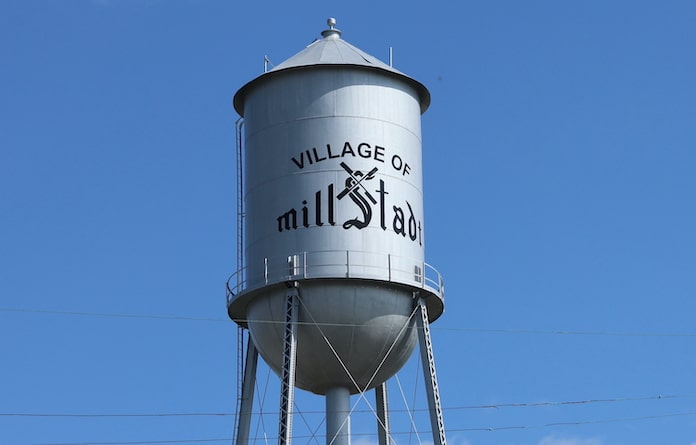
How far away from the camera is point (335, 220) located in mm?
36844

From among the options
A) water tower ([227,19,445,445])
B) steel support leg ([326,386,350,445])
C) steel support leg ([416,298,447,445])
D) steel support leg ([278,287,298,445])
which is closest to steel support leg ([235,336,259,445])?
water tower ([227,19,445,445])

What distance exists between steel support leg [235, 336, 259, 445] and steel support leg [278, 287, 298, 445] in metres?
2.45

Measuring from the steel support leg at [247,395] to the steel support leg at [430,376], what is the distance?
3.96 m

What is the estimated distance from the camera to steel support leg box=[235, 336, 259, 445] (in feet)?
126

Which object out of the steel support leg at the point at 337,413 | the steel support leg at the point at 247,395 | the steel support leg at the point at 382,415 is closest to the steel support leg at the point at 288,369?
the steel support leg at the point at 337,413

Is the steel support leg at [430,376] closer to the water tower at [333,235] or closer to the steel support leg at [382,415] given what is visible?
the water tower at [333,235]

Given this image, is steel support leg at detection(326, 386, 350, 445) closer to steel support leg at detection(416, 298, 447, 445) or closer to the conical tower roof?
steel support leg at detection(416, 298, 447, 445)

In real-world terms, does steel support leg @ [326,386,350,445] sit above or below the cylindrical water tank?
below

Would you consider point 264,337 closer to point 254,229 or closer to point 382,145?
point 254,229

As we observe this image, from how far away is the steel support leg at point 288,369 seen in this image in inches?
1407

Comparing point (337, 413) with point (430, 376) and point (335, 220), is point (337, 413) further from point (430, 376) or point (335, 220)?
point (335, 220)

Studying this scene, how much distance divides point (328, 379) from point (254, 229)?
3.57 m

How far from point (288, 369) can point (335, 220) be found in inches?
128

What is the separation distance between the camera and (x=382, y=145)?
123 feet
